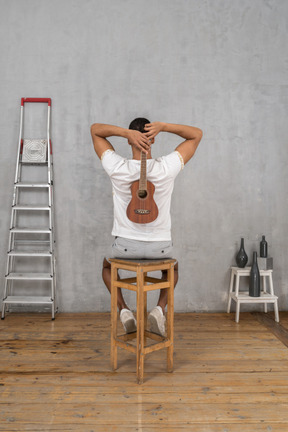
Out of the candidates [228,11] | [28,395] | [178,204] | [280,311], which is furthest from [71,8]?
[280,311]

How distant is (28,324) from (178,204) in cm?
187

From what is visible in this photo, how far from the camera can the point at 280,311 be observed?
381cm

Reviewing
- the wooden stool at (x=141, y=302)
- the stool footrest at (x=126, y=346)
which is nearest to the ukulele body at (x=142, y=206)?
the wooden stool at (x=141, y=302)

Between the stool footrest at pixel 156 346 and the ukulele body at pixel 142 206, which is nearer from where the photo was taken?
the stool footrest at pixel 156 346

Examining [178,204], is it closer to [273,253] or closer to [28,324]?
[273,253]

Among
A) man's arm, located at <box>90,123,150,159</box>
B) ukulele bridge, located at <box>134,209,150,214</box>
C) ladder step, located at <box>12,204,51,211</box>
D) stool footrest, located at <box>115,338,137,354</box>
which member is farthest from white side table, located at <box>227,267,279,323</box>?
ladder step, located at <box>12,204,51,211</box>

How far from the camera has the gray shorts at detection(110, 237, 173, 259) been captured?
2.39 meters

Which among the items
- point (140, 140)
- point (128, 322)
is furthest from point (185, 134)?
point (128, 322)

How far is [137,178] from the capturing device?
2361mm

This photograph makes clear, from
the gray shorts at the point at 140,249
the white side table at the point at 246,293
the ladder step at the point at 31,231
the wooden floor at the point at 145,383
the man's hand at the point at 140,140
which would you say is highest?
the man's hand at the point at 140,140

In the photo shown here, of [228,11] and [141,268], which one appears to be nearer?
[141,268]

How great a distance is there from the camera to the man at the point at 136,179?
2330 mm

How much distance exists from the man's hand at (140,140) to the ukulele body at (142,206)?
223 millimetres

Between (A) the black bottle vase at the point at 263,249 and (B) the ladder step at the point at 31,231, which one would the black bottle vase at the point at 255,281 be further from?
(B) the ladder step at the point at 31,231
